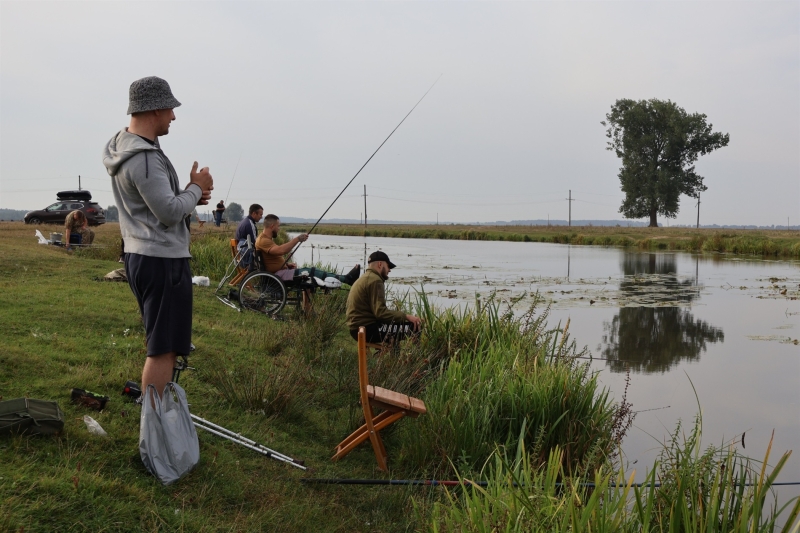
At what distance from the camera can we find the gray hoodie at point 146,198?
10.7 ft

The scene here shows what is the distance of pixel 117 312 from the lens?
7.10m

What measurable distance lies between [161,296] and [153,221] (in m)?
0.35

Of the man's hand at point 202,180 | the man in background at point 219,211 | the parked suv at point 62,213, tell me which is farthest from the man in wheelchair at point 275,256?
the parked suv at point 62,213

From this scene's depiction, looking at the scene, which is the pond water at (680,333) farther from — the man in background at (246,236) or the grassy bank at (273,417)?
the man in background at (246,236)

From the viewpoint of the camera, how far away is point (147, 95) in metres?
3.31

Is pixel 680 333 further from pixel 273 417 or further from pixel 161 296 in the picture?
pixel 161 296

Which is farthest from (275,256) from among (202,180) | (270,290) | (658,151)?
(658,151)

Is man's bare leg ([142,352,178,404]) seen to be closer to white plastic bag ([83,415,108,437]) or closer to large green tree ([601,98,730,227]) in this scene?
white plastic bag ([83,415,108,437])

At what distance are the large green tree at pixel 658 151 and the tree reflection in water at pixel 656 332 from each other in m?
38.4

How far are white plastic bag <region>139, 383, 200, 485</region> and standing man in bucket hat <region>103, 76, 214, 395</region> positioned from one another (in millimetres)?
77

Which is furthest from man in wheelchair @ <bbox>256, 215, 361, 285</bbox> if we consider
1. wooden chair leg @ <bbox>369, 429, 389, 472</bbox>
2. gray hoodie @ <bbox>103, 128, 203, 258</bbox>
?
gray hoodie @ <bbox>103, 128, 203, 258</bbox>

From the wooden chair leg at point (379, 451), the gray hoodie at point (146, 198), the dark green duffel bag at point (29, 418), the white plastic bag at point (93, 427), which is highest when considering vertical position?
the gray hoodie at point (146, 198)

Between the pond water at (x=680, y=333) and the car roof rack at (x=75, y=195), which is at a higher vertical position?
the car roof rack at (x=75, y=195)

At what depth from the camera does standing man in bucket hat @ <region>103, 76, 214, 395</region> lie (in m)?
3.27
